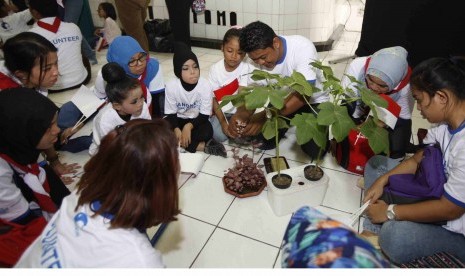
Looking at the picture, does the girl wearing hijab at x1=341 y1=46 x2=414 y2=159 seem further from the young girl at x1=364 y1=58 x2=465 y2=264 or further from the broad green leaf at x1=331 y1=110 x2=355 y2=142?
the broad green leaf at x1=331 y1=110 x2=355 y2=142

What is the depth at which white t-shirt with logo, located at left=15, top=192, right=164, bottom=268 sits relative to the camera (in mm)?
804

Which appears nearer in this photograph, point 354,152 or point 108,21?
point 354,152

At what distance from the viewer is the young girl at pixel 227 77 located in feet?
6.93

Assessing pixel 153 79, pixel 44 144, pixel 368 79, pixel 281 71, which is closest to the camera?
pixel 44 144

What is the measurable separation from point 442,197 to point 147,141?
1179 mm

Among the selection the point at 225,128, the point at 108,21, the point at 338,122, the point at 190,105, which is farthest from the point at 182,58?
the point at 108,21

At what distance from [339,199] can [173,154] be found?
128 centimetres

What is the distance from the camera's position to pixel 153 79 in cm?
238

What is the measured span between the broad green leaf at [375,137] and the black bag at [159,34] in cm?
370

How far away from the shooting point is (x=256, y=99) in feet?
4.05

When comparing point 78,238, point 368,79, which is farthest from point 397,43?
point 78,238

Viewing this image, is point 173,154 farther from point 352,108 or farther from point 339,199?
point 352,108

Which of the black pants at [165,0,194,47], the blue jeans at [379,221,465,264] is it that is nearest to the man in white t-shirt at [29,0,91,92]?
the black pants at [165,0,194,47]

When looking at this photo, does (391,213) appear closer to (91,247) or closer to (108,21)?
(91,247)
